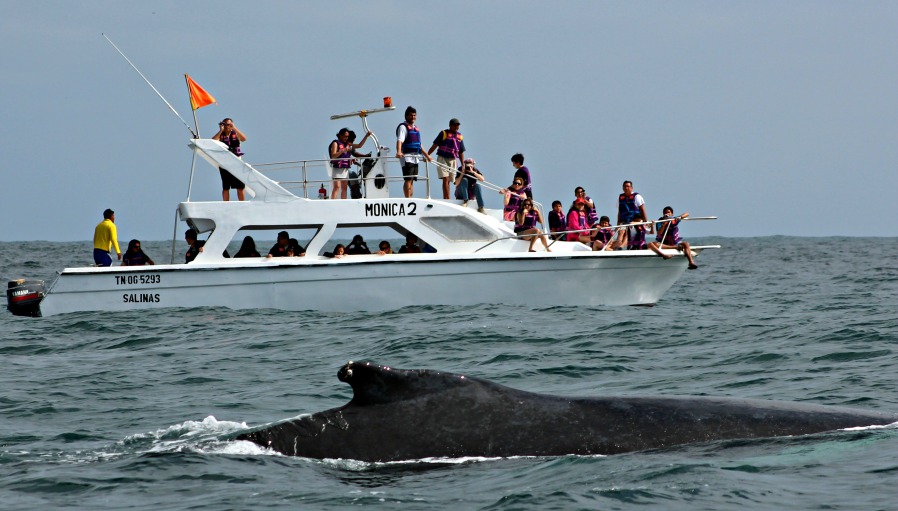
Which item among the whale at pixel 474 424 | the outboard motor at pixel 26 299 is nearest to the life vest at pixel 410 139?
the outboard motor at pixel 26 299

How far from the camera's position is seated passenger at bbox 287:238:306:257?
20.7 metres

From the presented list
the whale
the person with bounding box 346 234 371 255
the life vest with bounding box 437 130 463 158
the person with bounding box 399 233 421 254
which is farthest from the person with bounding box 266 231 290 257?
the whale

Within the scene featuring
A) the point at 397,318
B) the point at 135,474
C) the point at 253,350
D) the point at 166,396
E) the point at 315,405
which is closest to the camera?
the point at 135,474

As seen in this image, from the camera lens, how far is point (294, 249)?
20797 mm

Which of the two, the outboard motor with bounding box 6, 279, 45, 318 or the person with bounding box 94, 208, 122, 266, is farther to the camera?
the person with bounding box 94, 208, 122, 266

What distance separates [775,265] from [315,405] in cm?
3692

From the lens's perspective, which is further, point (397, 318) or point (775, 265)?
point (775, 265)

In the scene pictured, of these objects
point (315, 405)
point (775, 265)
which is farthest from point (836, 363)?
point (775, 265)

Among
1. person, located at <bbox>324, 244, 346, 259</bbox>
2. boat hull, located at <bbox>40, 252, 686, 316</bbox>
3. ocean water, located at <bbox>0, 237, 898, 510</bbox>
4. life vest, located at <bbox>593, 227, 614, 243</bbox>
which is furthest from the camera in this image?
life vest, located at <bbox>593, 227, 614, 243</bbox>

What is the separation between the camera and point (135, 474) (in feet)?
25.3

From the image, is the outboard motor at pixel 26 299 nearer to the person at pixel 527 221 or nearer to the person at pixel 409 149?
the person at pixel 409 149

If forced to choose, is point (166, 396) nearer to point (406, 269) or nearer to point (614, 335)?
point (614, 335)

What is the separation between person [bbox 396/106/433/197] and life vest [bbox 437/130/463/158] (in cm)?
41

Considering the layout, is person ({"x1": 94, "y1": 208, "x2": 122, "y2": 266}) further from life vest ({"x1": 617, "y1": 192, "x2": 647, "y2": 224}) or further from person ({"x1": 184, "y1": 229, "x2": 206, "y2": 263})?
life vest ({"x1": 617, "y1": 192, "x2": 647, "y2": 224})
